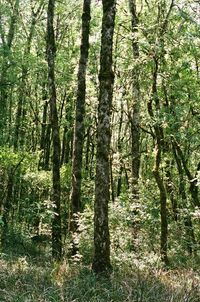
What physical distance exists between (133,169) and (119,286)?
779 cm

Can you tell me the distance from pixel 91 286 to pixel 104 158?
2451mm

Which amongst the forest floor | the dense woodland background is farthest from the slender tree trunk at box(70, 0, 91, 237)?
the forest floor

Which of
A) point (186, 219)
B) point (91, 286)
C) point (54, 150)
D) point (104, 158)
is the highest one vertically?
point (54, 150)

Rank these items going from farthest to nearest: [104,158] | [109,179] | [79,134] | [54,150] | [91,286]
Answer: [54,150], [79,134], [109,179], [104,158], [91,286]

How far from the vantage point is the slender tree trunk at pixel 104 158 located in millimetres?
9305

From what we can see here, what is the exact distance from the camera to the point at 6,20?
26344 mm

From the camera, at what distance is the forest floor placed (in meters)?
7.46

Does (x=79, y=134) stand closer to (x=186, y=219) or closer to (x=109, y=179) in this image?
(x=109, y=179)

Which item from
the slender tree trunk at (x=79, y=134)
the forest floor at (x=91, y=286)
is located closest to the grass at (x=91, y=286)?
the forest floor at (x=91, y=286)

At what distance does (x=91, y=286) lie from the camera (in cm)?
836

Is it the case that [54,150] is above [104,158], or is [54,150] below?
above

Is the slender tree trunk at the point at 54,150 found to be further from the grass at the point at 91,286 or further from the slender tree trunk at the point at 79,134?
the grass at the point at 91,286

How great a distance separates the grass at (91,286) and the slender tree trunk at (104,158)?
0.46 meters

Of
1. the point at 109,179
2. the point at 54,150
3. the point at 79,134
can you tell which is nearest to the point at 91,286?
the point at 109,179
